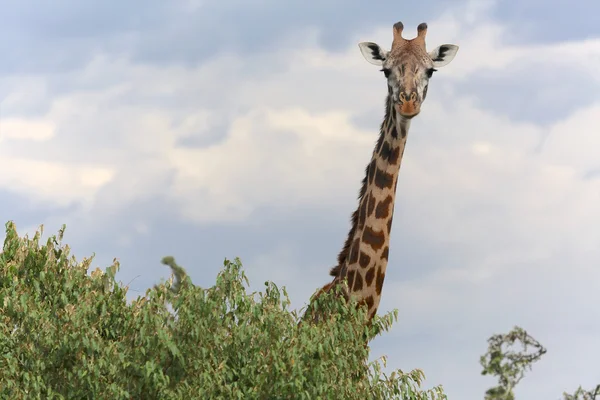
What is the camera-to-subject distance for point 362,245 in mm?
20219

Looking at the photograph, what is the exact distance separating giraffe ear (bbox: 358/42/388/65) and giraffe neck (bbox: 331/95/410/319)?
35.9 inches

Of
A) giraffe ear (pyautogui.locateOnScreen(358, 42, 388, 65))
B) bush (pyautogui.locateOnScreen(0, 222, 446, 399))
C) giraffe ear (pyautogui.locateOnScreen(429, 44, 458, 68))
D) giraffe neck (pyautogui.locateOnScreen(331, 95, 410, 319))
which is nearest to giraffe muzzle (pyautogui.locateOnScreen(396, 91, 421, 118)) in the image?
giraffe neck (pyautogui.locateOnScreen(331, 95, 410, 319))

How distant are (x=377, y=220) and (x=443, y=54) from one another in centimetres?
382

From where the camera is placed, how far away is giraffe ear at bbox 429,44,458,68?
21.3 meters

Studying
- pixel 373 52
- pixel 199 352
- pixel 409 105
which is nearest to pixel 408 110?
pixel 409 105

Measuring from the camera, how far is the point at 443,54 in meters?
21.3

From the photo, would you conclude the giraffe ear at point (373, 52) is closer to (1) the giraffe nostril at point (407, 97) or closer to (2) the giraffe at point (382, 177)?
(2) the giraffe at point (382, 177)

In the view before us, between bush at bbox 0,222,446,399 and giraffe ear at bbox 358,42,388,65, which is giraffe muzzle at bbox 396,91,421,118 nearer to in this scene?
giraffe ear at bbox 358,42,388,65

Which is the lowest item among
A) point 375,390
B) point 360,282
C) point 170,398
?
point 170,398

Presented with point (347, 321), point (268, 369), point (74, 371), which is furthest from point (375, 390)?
point (74, 371)

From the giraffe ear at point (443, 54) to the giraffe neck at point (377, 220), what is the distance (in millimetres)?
1518

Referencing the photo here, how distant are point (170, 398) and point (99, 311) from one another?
156 inches

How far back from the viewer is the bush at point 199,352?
1583 cm

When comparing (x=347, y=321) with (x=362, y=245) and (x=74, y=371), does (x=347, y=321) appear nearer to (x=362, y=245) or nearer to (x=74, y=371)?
(x=362, y=245)
